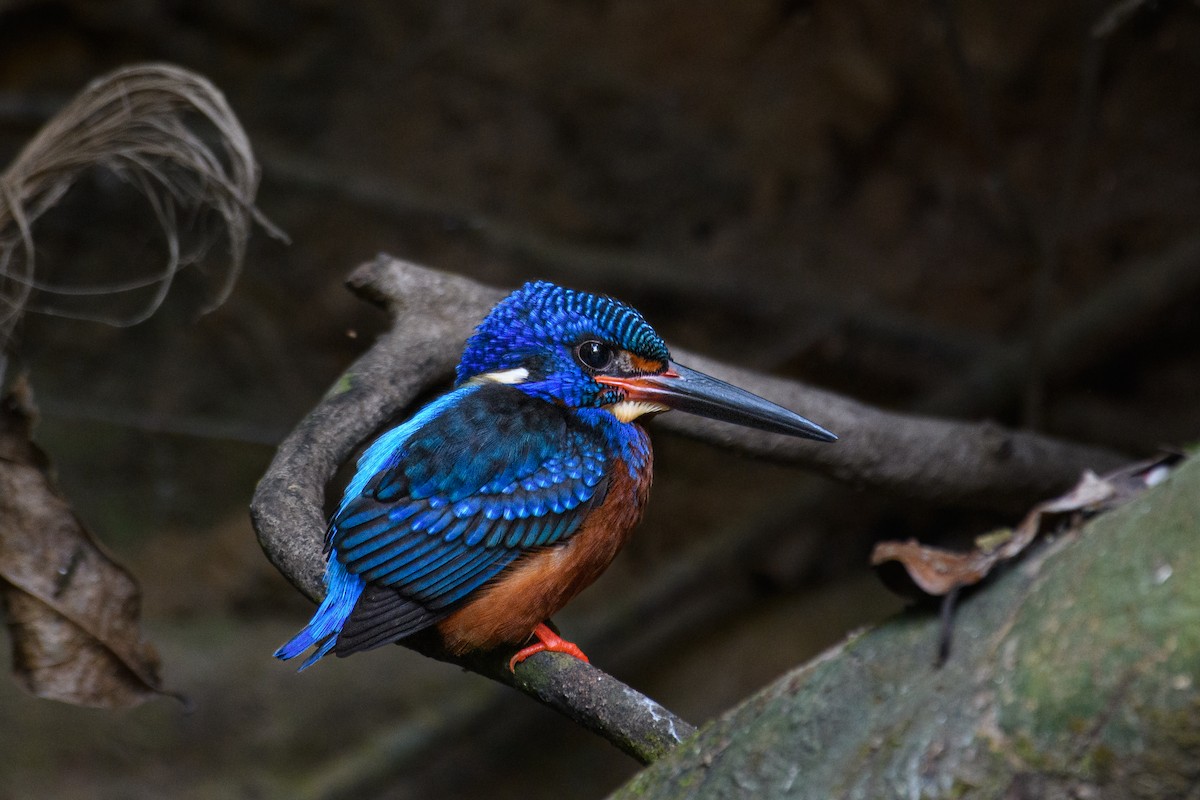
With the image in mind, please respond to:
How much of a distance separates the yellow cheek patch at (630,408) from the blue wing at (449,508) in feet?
0.39

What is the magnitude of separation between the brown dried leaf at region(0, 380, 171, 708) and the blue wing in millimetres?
575

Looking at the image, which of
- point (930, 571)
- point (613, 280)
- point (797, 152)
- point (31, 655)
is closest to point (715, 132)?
point (797, 152)

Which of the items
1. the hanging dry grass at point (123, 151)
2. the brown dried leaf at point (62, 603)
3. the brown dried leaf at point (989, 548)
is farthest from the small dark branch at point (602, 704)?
the hanging dry grass at point (123, 151)

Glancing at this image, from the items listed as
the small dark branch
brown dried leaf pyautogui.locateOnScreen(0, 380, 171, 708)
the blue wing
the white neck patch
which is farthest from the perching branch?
brown dried leaf pyautogui.locateOnScreen(0, 380, 171, 708)

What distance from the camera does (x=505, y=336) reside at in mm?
2248

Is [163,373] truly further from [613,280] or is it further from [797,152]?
[797,152]

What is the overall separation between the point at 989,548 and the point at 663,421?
5.05 feet

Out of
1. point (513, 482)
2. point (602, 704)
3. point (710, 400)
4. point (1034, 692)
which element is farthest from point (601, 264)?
point (1034, 692)

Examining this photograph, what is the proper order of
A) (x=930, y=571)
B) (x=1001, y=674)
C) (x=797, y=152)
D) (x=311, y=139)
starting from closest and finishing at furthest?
(x=1001, y=674), (x=930, y=571), (x=311, y=139), (x=797, y=152)

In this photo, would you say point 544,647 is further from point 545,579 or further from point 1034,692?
point 1034,692

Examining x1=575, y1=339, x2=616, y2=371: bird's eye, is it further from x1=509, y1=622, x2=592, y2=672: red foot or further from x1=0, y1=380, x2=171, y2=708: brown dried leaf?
x1=0, y1=380, x2=171, y2=708: brown dried leaf

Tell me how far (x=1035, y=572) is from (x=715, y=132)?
3.17m

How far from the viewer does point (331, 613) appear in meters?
1.90

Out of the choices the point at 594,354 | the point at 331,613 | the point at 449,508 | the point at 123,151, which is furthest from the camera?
the point at 123,151
